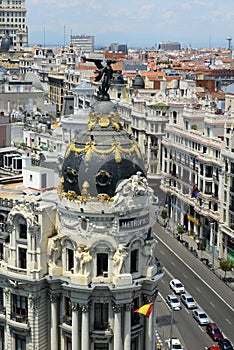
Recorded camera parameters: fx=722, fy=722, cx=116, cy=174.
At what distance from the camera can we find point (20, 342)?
7094cm

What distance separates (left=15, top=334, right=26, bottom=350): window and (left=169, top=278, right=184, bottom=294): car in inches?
1895

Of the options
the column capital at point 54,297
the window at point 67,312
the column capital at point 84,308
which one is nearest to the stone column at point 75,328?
the column capital at point 84,308

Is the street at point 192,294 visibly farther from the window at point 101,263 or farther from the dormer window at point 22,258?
the dormer window at point 22,258

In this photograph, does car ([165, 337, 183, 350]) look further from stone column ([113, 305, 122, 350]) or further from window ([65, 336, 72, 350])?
stone column ([113, 305, 122, 350])

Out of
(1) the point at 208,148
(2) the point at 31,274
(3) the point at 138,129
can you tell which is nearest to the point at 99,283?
(2) the point at 31,274

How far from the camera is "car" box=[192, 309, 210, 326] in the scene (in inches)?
4085

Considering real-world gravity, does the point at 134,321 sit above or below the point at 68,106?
below

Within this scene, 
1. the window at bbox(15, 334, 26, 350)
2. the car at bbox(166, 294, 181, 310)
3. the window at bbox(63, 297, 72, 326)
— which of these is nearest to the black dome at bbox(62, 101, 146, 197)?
the window at bbox(63, 297, 72, 326)

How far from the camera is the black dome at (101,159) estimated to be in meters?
66.8

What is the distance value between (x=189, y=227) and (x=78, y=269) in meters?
87.6

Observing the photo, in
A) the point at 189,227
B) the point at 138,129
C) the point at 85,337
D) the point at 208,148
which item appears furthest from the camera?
the point at 138,129

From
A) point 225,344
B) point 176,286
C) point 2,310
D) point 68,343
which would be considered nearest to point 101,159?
point 68,343

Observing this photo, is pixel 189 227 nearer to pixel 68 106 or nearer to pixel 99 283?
pixel 68 106

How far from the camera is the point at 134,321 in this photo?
68500mm
